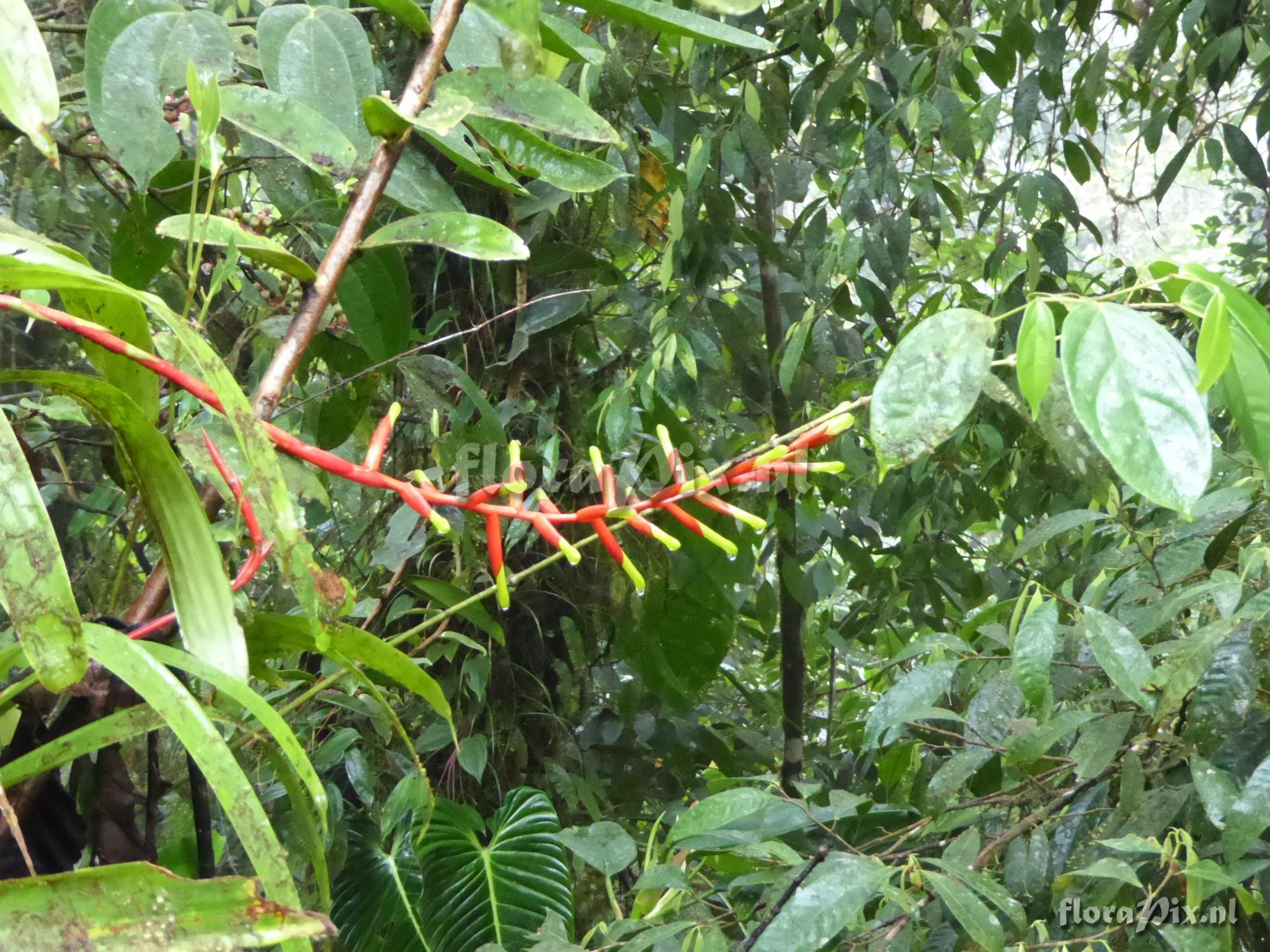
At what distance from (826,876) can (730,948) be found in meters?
0.13

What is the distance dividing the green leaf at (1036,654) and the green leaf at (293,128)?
39cm

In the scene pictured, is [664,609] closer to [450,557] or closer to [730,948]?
[450,557]

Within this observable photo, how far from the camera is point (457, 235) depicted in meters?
0.38

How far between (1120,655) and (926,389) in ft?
0.93

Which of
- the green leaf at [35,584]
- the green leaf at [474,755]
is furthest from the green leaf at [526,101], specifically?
the green leaf at [474,755]

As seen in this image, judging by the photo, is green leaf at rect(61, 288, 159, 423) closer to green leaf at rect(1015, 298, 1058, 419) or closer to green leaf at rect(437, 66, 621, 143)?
green leaf at rect(437, 66, 621, 143)

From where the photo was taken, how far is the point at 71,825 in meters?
0.33

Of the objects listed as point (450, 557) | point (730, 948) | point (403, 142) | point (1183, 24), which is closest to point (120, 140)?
point (403, 142)

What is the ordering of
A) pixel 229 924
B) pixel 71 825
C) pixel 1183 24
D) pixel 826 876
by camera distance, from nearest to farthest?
pixel 229 924, pixel 71 825, pixel 826 876, pixel 1183 24

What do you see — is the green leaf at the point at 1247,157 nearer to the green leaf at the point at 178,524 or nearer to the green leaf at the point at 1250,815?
the green leaf at the point at 1250,815

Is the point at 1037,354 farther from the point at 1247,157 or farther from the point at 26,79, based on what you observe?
the point at 1247,157

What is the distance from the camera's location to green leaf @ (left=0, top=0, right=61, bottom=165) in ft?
0.79

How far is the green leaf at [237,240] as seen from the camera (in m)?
0.36

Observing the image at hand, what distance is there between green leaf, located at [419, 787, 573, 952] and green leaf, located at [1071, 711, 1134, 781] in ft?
1.45
